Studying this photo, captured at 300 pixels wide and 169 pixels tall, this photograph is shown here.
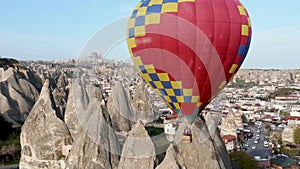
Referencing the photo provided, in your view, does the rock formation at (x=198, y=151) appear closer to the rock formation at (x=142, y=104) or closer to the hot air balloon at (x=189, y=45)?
the hot air balloon at (x=189, y=45)

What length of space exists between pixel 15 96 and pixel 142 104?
811 cm

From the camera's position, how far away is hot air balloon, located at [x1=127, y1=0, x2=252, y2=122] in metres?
9.60

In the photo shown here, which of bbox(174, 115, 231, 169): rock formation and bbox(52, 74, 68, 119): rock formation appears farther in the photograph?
bbox(52, 74, 68, 119): rock formation

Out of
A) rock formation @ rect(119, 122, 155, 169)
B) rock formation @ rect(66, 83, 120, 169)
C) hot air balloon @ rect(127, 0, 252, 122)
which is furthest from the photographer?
hot air balloon @ rect(127, 0, 252, 122)

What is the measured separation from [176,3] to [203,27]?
35.1 inches

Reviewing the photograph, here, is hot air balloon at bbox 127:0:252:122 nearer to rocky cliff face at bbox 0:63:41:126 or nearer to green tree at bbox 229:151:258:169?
green tree at bbox 229:151:258:169

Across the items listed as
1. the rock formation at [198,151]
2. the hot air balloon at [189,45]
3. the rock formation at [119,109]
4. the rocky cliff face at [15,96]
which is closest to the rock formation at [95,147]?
the rock formation at [198,151]

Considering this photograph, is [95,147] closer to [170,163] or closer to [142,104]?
[170,163]

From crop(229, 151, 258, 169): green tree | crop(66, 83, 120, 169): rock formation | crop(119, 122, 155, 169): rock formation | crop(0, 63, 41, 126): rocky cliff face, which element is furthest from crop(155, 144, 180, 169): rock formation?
crop(0, 63, 41, 126): rocky cliff face

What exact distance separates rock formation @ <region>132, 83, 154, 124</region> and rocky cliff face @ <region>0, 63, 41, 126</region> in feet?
20.7

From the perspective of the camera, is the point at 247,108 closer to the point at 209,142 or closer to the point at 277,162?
the point at 277,162

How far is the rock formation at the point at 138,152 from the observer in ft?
26.6

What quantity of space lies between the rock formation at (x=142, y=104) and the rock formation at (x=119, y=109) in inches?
70.6

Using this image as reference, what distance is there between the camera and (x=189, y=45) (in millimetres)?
9641
